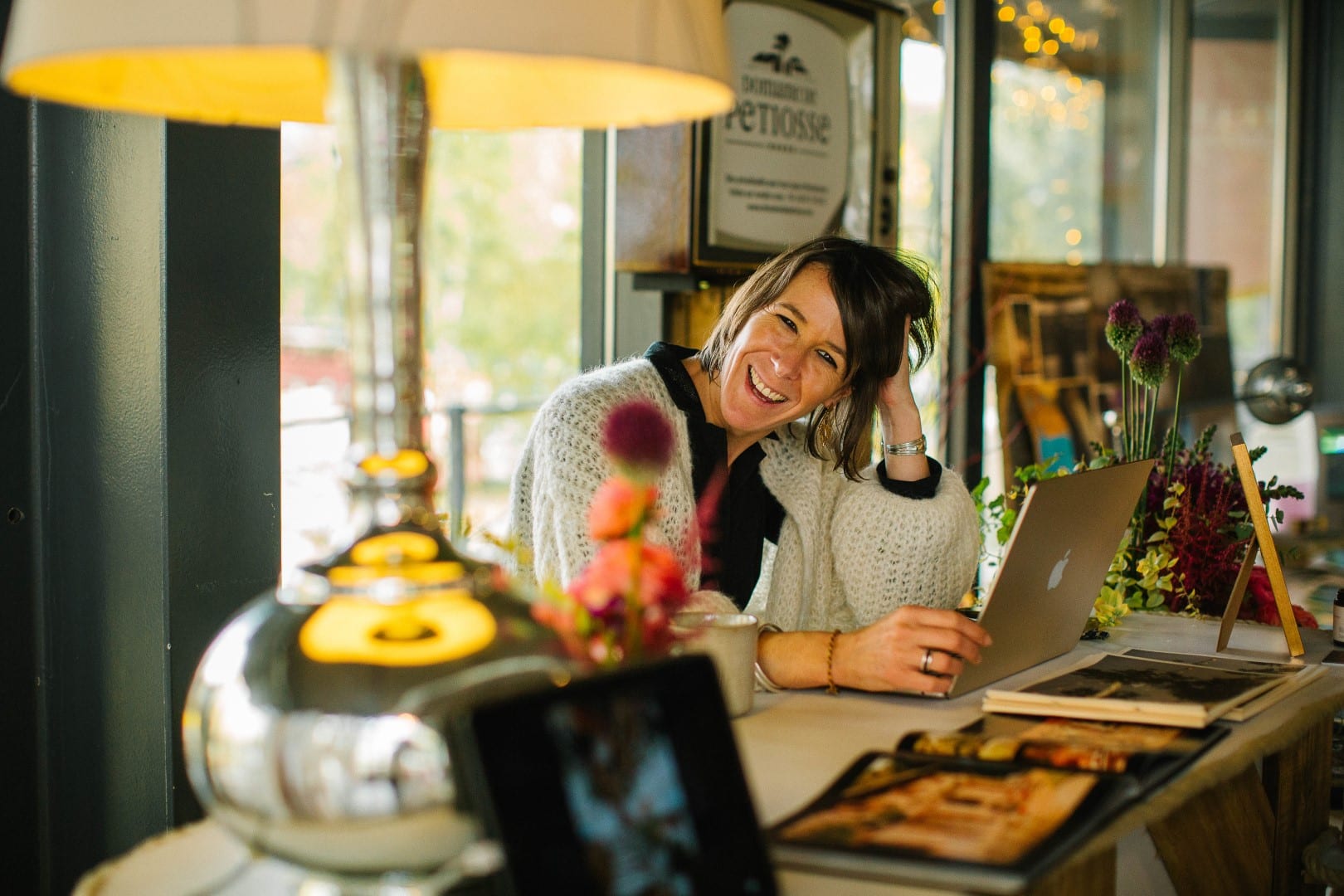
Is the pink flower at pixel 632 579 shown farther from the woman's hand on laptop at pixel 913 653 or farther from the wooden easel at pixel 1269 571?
the wooden easel at pixel 1269 571

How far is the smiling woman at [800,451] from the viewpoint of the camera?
1.71 m

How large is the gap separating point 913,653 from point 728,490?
64 cm

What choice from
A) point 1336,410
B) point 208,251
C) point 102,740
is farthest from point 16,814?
point 1336,410

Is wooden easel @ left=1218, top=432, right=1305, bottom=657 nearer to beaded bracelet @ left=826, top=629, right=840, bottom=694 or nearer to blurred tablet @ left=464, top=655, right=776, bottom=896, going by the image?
beaded bracelet @ left=826, top=629, right=840, bottom=694

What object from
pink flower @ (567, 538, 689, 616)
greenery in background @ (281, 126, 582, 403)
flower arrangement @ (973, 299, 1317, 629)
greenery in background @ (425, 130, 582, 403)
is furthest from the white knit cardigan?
greenery in background @ (425, 130, 582, 403)

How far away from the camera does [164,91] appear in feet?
2.98

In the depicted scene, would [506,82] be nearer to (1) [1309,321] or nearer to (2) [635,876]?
(2) [635,876]

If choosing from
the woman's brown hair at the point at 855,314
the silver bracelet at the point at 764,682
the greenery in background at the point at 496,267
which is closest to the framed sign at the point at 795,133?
the woman's brown hair at the point at 855,314

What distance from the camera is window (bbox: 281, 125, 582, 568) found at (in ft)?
9.79

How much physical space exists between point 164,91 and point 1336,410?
4259 mm

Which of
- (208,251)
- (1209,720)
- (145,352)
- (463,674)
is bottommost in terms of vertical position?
(1209,720)

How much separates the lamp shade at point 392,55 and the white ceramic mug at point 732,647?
460mm

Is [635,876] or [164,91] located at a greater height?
[164,91]

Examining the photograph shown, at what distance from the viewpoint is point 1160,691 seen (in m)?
1.29
